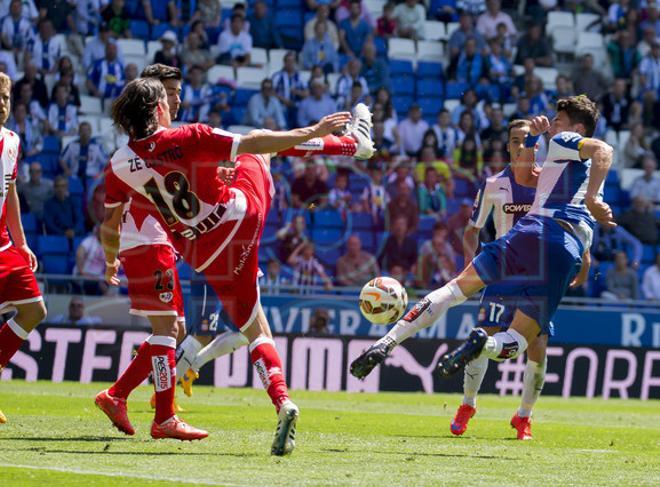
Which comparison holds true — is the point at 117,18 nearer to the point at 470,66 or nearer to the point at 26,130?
the point at 26,130

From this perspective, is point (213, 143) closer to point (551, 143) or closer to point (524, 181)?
point (551, 143)

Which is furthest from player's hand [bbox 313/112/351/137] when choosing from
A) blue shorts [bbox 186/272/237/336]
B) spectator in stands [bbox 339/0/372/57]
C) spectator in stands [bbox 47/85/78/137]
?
spectator in stands [bbox 339/0/372/57]

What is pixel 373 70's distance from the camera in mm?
24188

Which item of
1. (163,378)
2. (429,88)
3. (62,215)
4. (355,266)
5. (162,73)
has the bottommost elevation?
(355,266)

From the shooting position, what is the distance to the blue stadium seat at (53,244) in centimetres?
1931

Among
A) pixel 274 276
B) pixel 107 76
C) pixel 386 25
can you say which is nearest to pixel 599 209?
pixel 274 276

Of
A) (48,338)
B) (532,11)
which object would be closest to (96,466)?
(48,338)

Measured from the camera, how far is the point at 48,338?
17.0 meters

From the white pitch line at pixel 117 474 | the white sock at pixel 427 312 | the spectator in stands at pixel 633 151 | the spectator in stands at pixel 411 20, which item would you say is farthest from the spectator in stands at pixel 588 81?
the white pitch line at pixel 117 474

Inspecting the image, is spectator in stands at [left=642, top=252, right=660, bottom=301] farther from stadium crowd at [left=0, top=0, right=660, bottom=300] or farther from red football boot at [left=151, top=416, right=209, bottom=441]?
red football boot at [left=151, top=416, right=209, bottom=441]

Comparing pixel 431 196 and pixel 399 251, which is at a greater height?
pixel 431 196

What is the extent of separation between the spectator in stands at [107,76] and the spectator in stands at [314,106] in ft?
10.1

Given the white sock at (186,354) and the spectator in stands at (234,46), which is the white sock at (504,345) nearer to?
the white sock at (186,354)

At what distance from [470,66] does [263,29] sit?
3987mm
